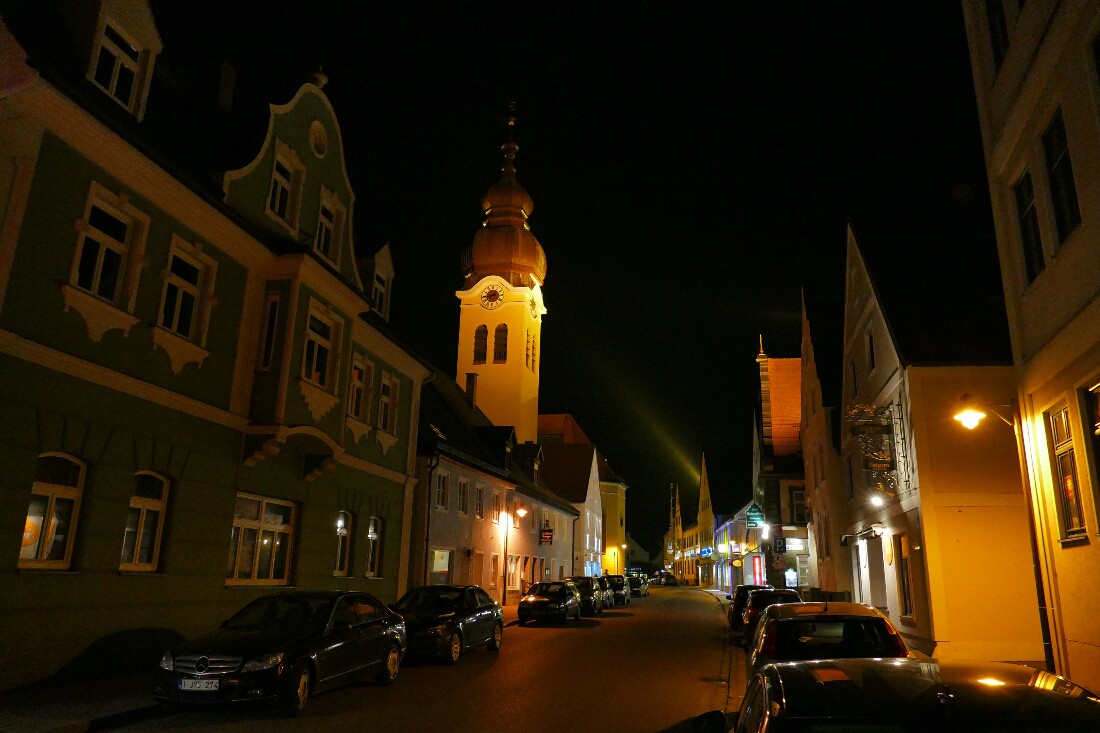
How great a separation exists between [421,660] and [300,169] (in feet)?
36.1

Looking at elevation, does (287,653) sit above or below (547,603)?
below

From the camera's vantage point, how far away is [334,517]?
19.0 m

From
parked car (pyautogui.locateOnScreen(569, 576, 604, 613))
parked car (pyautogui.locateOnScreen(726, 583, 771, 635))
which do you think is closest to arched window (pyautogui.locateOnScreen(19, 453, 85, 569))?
parked car (pyautogui.locateOnScreen(726, 583, 771, 635))

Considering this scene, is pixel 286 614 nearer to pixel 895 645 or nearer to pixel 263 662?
pixel 263 662

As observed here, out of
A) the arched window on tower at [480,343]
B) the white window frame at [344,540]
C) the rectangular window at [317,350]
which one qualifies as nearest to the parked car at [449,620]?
the white window frame at [344,540]

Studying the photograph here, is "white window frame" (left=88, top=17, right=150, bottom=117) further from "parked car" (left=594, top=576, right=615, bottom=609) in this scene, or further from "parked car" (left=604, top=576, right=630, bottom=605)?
"parked car" (left=604, top=576, right=630, bottom=605)

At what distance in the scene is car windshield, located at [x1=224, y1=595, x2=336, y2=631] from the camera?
11078 millimetres

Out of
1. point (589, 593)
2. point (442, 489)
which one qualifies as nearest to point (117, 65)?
point (442, 489)

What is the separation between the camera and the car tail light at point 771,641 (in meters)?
8.14

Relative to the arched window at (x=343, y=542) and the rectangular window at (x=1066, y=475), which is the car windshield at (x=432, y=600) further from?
the rectangular window at (x=1066, y=475)

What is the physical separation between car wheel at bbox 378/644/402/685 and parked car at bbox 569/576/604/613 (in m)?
20.4

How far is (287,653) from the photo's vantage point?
32.7 feet

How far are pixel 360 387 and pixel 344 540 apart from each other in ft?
13.0

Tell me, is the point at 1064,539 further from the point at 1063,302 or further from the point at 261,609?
the point at 261,609
